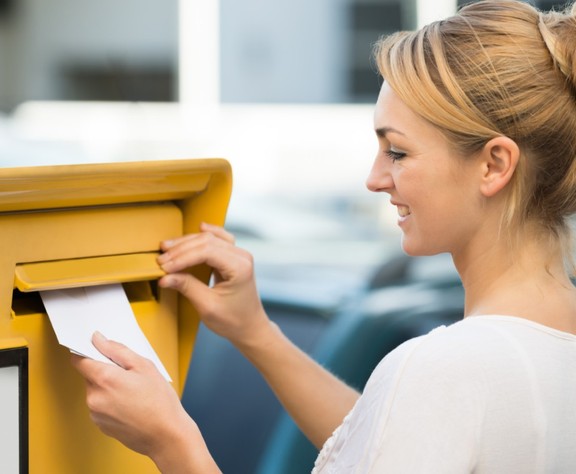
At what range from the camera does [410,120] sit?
1234 millimetres

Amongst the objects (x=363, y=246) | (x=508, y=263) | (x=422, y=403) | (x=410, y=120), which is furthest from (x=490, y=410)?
(x=363, y=246)

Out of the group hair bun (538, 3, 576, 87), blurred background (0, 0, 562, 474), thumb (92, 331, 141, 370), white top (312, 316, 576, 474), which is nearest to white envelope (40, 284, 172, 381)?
thumb (92, 331, 141, 370)

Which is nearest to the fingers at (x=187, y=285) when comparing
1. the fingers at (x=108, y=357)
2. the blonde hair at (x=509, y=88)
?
the fingers at (x=108, y=357)

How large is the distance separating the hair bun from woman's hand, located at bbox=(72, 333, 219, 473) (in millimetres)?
666

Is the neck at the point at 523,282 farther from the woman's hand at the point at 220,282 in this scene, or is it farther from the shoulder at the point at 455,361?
the woman's hand at the point at 220,282

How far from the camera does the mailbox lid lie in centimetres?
119

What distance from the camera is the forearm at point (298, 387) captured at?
62.2 inches

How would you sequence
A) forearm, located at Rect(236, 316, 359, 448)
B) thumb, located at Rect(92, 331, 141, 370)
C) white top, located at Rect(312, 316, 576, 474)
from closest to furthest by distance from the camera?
1. white top, located at Rect(312, 316, 576, 474)
2. thumb, located at Rect(92, 331, 141, 370)
3. forearm, located at Rect(236, 316, 359, 448)

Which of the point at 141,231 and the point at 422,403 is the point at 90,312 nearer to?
the point at 141,231

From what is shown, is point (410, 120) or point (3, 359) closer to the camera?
point (3, 359)

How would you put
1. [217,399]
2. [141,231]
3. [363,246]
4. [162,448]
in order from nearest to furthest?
[162,448] < [141,231] < [217,399] < [363,246]

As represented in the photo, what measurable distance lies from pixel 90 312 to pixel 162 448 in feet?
0.67

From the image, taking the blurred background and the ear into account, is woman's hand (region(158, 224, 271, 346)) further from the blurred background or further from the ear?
the blurred background

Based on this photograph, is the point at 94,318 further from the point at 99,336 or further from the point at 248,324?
the point at 248,324
